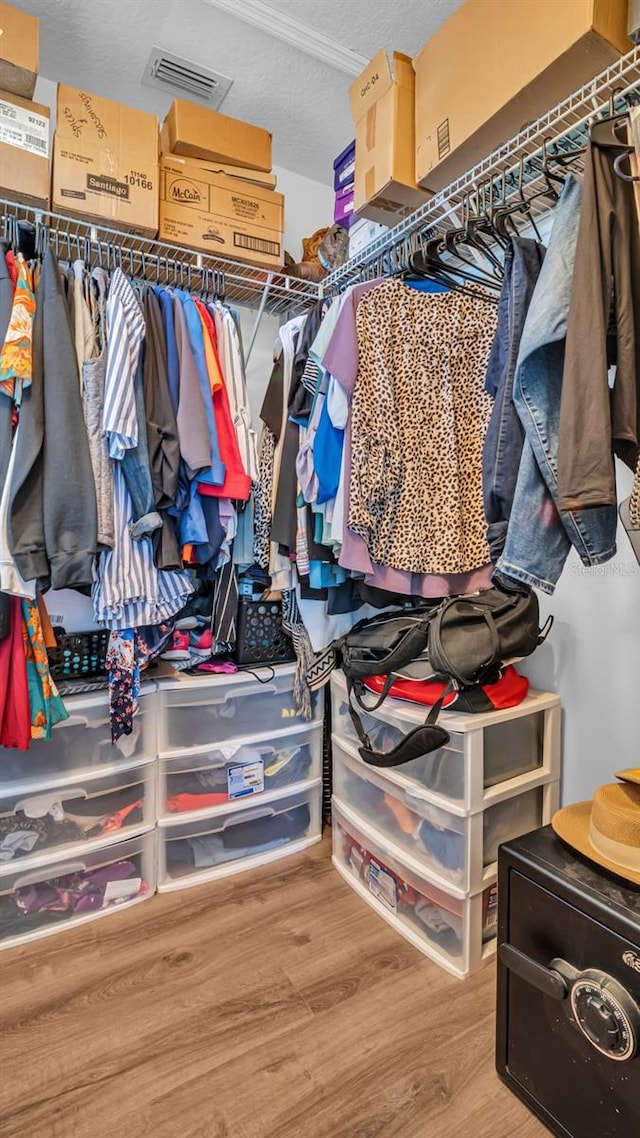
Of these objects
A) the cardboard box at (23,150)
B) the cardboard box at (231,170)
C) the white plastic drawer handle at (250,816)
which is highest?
the cardboard box at (231,170)

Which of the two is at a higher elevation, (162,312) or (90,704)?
(162,312)

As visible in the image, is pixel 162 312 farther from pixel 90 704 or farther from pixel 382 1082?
pixel 382 1082

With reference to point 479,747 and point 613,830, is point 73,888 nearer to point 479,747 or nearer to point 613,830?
point 479,747

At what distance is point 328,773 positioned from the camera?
1.99m

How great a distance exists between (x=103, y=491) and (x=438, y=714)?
39.3 inches

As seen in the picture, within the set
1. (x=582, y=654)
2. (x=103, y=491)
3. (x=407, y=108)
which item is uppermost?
(x=407, y=108)

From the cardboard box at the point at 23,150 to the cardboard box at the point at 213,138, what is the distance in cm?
38

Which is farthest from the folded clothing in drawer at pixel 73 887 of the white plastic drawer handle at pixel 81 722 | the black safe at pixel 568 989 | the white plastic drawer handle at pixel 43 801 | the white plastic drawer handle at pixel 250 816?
the black safe at pixel 568 989

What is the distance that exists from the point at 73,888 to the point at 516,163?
2.17 metres

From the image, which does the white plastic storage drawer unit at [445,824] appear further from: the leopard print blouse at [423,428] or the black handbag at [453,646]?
the leopard print blouse at [423,428]

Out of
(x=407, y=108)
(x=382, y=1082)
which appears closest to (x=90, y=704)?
(x=382, y=1082)

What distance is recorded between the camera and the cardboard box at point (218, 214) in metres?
1.61

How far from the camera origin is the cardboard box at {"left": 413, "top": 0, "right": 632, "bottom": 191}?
3.16 feet

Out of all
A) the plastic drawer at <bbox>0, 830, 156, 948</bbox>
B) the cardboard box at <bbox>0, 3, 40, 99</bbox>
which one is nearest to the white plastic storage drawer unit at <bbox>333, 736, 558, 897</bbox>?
the plastic drawer at <bbox>0, 830, 156, 948</bbox>
